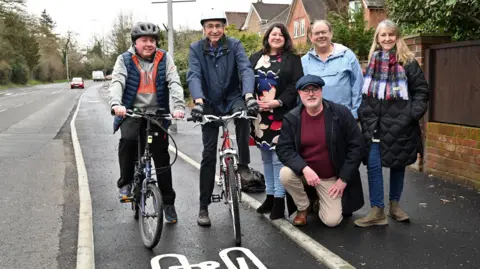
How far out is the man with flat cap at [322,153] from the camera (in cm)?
497

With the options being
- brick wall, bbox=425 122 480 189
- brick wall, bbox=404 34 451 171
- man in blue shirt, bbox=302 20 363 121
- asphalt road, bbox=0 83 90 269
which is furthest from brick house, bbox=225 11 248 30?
man in blue shirt, bbox=302 20 363 121

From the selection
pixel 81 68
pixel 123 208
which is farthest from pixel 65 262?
pixel 81 68

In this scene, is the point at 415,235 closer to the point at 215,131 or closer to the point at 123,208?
the point at 215,131

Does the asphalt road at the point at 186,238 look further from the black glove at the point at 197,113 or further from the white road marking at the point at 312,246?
the black glove at the point at 197,113

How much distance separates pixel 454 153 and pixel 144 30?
466 cm

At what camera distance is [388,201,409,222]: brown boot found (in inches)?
210

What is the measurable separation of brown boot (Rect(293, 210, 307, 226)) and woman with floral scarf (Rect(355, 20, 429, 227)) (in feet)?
Result: 1.74

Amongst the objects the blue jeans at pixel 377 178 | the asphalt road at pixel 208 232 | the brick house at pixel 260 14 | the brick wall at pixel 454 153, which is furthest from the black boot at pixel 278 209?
the brick house at pixel 260 14

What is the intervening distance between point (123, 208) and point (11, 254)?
1.68m

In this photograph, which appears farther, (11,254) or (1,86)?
(1,86)

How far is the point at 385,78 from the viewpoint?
5066mm

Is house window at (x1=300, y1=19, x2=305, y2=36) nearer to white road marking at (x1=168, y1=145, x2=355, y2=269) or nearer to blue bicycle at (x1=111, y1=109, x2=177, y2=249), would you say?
white road marking at (x1=168, y1=145, x2=355, y2=269)

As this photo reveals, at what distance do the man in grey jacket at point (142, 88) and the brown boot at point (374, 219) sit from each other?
2.04 m

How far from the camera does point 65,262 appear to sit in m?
4.35
